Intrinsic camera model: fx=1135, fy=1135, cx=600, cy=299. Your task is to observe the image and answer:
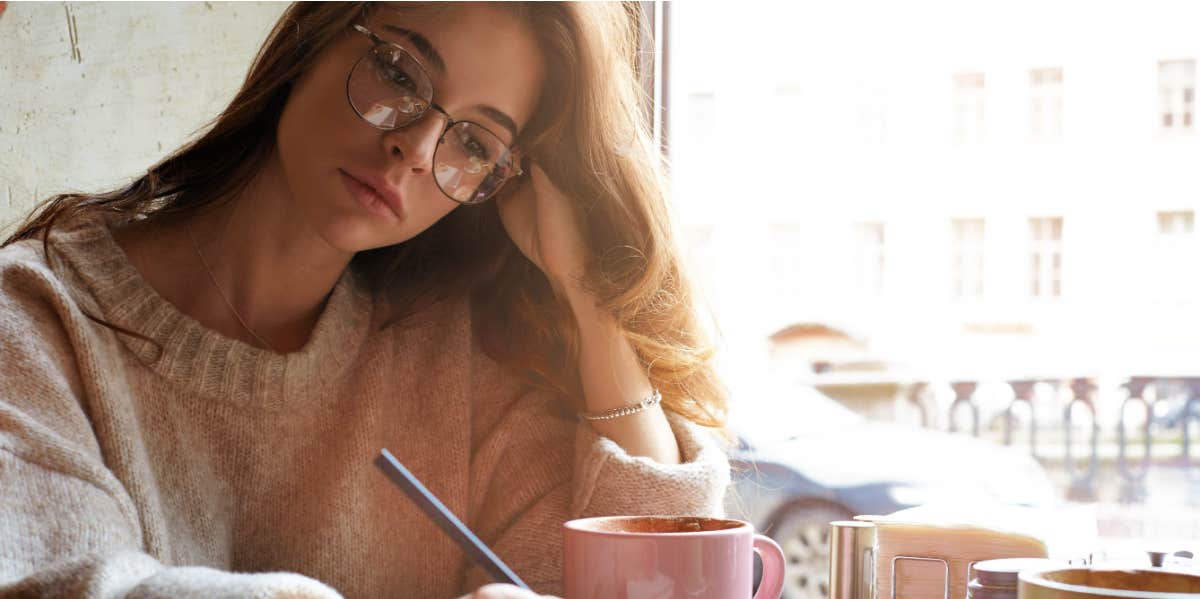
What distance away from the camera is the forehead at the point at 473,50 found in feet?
3.07

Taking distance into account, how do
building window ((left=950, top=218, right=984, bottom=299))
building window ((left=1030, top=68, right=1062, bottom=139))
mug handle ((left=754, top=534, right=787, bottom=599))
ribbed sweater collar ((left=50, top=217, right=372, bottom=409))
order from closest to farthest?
mug handle ((left=754, top=534, right=787, bottom=599)) → ribbed sweater collar ((left=50, top=217, right=372, bottom=409)) → building window ((left=1030, top=68, right=1062, bottom=139)) → building window ((left=950, top=218, right=984, bottom=299))

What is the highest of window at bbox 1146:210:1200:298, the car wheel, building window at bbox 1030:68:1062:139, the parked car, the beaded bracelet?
building window at bbox 1030:68:1062:139

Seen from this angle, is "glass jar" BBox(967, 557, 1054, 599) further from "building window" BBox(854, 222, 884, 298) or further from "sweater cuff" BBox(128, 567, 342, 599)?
"building window" BBox(854, 222, 884, 298)

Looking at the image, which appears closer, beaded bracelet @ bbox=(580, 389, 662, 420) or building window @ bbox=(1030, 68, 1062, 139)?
beaded bracelet @ bbox=(580, 389, 662, 420)

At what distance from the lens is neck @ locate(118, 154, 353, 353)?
0.98 meters

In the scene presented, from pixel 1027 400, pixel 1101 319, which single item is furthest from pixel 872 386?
pixel 1101 319

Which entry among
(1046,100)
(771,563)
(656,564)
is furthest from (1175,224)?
(656,564)

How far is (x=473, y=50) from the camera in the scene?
95 centimetres

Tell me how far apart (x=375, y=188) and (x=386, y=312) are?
20 centimetres

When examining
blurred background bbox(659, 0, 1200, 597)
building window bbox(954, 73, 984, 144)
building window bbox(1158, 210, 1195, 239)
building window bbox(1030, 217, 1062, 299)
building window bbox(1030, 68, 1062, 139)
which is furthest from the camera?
building window bbox(1030, 68, 1062, 139)

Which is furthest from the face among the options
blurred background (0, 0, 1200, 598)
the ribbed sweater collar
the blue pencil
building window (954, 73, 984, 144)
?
building window (954, 73, 984, 144)

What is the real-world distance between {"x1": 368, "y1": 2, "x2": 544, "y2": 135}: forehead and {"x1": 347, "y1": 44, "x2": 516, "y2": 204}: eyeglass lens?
14mm

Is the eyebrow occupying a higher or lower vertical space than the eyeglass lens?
higher

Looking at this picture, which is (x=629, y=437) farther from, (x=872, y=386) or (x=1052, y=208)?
(x=1052, y=208)
